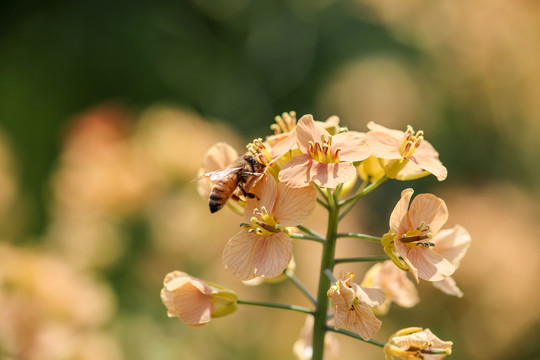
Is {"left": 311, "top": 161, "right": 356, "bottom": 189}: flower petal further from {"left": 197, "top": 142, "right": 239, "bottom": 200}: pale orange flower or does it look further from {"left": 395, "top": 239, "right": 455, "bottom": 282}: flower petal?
{"left": 197, "top": 142, "right": 239, "bottom": 200}: pale orange flower

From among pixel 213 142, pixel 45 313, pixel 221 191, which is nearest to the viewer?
pixel 221 191

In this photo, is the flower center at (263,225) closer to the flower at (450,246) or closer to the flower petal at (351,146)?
→ the flower petal at (351,146)

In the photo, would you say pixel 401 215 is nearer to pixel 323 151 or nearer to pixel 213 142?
pixel 323 151

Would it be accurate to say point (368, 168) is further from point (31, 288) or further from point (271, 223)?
point (31, 288)

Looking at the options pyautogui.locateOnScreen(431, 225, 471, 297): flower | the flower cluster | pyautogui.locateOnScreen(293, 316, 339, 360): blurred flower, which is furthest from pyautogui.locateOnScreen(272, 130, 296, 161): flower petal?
pyautogui.locateOnScreen(293, 316, 339, 360): blurred flower

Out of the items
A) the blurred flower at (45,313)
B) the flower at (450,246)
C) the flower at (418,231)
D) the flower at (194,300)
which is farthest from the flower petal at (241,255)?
the blurred flower at (45,313)

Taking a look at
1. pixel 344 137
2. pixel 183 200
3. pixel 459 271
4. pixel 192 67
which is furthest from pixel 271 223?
pixel 192 67

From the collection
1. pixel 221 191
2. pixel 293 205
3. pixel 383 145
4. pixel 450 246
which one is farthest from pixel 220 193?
pixel 450 246
